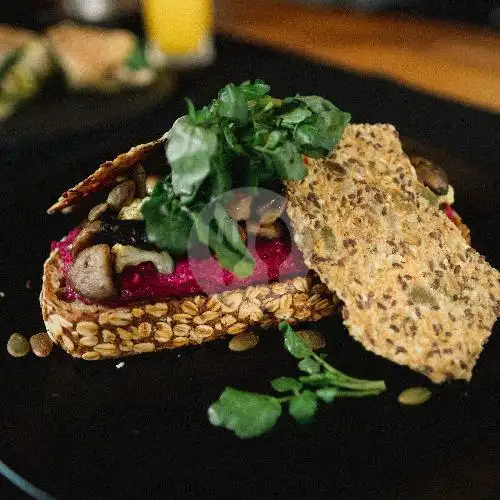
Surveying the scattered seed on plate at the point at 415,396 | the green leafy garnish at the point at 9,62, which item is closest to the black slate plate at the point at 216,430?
the scattered seed on plate at the point at 415,396

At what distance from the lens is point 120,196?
1958mm

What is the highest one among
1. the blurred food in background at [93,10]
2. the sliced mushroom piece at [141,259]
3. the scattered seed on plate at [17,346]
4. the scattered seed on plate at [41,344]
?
the sliced mushroom piece at [141,259]

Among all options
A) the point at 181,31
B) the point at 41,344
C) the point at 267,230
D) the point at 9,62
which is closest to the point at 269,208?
the point at 267,230

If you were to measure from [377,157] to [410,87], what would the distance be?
1.80 meters

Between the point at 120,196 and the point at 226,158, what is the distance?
1.46ft

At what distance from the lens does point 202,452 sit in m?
1.54

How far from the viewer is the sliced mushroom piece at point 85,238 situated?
5.90ft

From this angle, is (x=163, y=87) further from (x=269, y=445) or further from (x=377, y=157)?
(x=269, y=445)

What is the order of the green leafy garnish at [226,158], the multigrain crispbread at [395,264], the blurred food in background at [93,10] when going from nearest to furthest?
the green leafy garnish at [226,158]
the multigrain crispbread at [395,264]
the blurred food in background at [93,10]

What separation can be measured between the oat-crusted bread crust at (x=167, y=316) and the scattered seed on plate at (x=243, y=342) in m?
0.03

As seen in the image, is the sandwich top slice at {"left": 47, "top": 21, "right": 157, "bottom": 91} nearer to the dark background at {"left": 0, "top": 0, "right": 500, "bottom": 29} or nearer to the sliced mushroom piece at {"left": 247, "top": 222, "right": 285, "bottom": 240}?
the dark background at {"left": 0, "top": 0, "right": 500, "bottom": 29}

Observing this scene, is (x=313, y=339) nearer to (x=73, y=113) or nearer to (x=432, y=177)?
(x=432, y=177)

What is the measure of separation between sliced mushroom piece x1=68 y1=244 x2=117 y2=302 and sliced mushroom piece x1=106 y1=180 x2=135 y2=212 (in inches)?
9.3

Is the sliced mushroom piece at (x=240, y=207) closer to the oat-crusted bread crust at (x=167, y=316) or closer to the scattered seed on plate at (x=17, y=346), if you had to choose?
the oat-crusted bread crust at (x=167, y=316)
